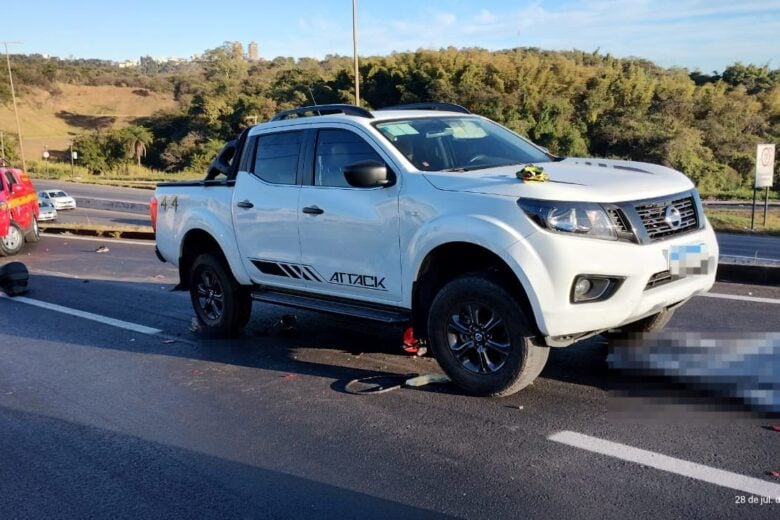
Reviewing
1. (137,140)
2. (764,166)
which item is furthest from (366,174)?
(137,140)

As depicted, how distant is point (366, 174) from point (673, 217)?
2.03 m

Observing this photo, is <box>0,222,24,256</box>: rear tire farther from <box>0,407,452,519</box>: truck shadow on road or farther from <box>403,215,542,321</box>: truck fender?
<box>403,215,542,321</box>: truck fender

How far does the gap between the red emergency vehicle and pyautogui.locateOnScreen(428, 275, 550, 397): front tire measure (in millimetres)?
12121

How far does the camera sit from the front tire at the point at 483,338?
178 inches

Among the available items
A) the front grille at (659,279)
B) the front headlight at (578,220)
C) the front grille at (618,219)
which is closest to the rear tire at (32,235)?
the front headlight at (578,220)

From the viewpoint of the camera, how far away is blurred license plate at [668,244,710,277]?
4473 millimetres

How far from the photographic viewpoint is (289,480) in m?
3.87

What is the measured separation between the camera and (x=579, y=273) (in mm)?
4234

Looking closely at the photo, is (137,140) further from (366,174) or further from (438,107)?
(366,174)

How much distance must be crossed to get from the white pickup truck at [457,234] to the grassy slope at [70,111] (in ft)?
298

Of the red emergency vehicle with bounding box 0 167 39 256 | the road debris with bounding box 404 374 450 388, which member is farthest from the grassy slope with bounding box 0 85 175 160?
the road debris with bounding box 404 374 450 388

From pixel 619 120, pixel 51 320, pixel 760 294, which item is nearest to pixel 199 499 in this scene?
pixel 51 320

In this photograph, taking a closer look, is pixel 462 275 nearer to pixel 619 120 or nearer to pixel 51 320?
pixel 51 320

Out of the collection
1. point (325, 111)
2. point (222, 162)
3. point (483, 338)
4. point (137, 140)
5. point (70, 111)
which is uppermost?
point (70, 111)
